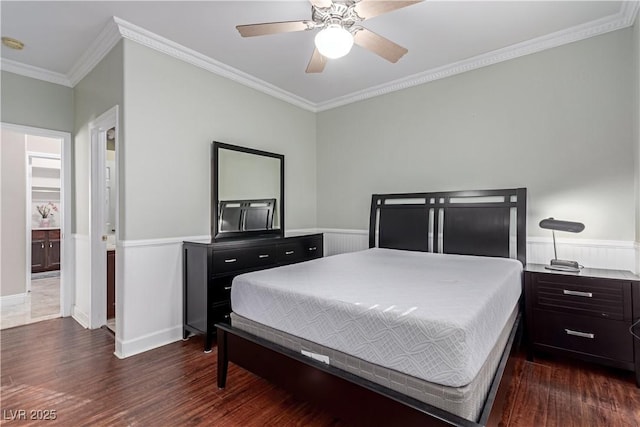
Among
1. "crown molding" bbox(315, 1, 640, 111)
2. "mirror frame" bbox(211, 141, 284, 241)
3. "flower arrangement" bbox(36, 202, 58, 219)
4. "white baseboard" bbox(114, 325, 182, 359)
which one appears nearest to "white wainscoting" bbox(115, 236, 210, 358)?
"white baseboard" bbox(114, 325, 182, 359)

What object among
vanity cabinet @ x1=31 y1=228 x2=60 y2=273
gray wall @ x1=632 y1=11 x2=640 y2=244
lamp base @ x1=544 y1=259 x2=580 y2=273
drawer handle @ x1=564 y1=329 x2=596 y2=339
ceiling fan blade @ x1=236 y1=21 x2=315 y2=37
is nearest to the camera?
ceiling fan blade @ x1=236 y1=21 x2=315 y2=37

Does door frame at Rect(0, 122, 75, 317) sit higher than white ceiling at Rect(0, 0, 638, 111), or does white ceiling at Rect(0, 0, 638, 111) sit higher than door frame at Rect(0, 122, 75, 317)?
white ceiling at Rect(0, 0, 638, 111)

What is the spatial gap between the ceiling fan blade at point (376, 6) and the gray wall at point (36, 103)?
12.8ft

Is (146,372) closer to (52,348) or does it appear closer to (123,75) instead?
(52,348)

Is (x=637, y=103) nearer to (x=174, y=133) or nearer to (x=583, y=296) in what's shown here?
(x=583, y=296)

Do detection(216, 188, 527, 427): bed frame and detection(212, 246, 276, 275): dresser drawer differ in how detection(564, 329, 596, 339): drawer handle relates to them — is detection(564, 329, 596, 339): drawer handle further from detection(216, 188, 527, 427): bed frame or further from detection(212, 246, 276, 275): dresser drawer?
detection(212, 246, 276, 275): dresser drawer

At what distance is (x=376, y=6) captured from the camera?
2.03 m

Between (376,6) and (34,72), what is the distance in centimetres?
404

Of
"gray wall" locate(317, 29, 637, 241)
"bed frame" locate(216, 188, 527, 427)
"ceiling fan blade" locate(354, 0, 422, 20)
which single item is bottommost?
"bed frame" locate(216, 188, 527, 427)

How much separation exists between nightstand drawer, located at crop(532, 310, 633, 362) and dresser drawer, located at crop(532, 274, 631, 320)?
0.06 m

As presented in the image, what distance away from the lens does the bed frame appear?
4.75 ft

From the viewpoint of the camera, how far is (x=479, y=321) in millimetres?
1471

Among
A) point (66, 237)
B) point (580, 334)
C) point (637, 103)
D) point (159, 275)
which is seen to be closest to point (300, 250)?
point (159, 275)

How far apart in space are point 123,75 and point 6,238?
3.49 m
